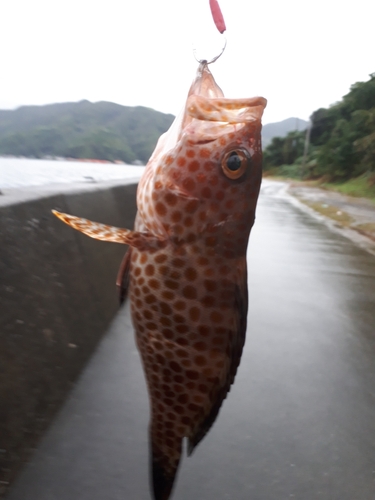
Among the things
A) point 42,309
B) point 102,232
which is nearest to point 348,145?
point 42,309

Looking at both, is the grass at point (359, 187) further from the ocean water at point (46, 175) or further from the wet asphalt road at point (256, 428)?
the wet asphalt road at point (256, 428)

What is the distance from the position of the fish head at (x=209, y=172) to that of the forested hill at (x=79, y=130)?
77 centimetres

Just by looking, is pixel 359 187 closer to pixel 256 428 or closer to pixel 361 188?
pixel 361 188

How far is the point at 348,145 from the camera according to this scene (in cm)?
3372

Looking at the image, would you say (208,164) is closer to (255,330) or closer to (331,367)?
(331,367)

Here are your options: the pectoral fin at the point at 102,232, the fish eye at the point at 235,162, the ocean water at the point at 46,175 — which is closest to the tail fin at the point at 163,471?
the pectoral fin at the point at 102,232

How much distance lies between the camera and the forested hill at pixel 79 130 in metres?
2.27

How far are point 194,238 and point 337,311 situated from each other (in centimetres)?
474

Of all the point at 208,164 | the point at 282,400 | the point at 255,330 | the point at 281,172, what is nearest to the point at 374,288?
the point at 255,330

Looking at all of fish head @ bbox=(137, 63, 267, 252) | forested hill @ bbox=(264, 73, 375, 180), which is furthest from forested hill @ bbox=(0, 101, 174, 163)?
forested hill @ bbox=(264, 73, 375, 180)

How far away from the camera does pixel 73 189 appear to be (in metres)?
3.21

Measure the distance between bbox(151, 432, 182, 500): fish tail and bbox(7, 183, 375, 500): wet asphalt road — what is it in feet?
4.23

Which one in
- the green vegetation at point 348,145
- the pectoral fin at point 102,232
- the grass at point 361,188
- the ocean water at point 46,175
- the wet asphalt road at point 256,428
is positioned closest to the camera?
the pectoral fin at point 102,232

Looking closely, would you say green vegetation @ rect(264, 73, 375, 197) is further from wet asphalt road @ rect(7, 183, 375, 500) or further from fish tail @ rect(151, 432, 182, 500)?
fish tail @ rect(151, 432, 182, 500)
